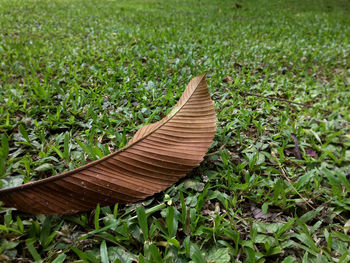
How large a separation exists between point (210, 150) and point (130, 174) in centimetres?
58

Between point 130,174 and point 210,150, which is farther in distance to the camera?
point 210,150

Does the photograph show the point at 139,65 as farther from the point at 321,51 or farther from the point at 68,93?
the point at 321,51

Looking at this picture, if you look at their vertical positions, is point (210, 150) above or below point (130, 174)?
below

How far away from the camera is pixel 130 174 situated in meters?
0.91

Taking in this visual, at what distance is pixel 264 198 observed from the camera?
1.10 metres

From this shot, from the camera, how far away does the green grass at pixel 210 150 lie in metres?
0.89

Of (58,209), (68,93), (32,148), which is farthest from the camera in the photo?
(68,93)

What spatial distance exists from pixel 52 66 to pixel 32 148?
1.43 meters

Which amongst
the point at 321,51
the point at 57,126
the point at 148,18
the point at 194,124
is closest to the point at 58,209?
the point at 194,124

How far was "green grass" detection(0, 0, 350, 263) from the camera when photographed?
2.91ft

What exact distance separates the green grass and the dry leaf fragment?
0.28ft

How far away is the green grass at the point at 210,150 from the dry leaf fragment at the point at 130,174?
0.28 feet

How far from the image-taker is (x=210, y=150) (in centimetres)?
134

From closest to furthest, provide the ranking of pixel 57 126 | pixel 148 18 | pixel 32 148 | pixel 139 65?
pixel 32 148
pixel 57 126
pixel 139 65
pixel 148 18
